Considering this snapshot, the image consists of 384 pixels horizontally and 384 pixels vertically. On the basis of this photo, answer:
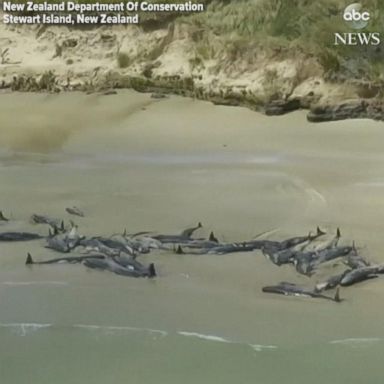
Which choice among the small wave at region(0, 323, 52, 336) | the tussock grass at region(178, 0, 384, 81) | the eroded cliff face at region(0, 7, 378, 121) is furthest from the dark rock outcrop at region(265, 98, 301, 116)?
the small wave at region(0, 323, 52, 336)

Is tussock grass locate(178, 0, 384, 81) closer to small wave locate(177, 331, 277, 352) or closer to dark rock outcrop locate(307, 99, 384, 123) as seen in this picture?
dark rock outcrop locate(307, 99, 384, 123)

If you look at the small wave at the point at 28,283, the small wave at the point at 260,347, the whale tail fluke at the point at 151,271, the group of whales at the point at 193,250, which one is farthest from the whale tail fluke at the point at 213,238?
the small wave at the point at 28,283

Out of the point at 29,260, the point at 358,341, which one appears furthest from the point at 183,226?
the point at 358,341

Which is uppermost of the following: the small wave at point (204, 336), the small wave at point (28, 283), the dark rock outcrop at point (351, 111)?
the dark rock outcrop at point (351, 111)

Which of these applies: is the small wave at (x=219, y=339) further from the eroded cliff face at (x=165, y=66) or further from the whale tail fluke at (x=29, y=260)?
the eroded cliff face at (x=165, y=66)

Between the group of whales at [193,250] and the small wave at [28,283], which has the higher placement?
the group of whales at [193,250]

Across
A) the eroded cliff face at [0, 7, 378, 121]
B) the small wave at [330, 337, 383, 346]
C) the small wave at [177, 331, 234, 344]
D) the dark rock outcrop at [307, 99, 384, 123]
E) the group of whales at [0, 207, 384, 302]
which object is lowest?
the small wave at [177, 331, 234, 344]

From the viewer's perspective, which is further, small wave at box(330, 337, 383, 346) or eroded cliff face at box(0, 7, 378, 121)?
eroded cliff face at box(0, 7, 378, 121)
